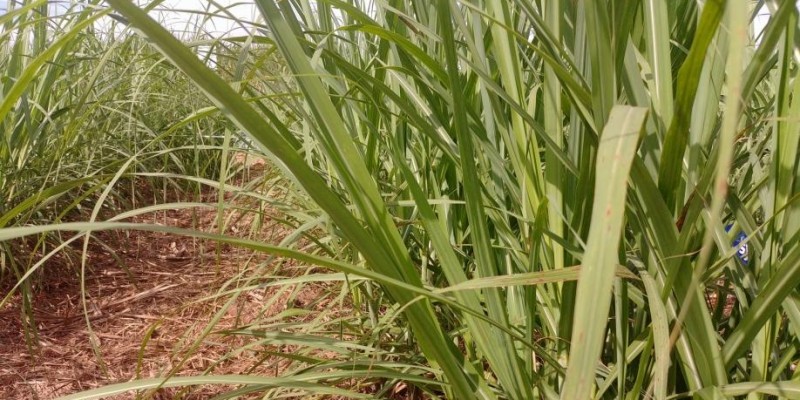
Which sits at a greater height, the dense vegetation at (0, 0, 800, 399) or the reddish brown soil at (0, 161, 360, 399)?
the dense vegetation at (0, 0, 800, 399)

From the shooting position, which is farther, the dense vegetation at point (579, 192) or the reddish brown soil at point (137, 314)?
the reddish brown soil at point (137, 314)

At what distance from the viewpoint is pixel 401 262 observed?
2.07 ft

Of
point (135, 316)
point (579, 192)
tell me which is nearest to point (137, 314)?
point (135, 316)

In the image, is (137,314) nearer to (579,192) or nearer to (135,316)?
(135,316)

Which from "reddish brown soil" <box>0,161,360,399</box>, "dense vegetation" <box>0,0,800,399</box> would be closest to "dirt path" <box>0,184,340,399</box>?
"reddish brown soil" <box>0,161,360,399</box>

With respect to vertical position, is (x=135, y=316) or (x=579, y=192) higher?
(x=579, y=192)

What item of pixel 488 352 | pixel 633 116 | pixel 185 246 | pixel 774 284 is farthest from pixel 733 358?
pixel 185 246

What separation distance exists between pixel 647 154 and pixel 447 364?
263 mm

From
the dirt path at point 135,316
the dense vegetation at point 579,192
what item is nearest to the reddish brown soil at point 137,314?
the dirt path at point 135,316

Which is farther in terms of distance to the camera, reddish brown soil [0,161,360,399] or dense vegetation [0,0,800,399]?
reddish brown soil [0,161,360,399]

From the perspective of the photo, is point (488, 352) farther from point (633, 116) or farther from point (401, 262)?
point (633, 116)

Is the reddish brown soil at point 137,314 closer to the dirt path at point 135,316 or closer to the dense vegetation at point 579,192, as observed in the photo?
the dirt path at point 135,316

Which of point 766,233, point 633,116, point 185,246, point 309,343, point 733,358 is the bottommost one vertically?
point 185,246

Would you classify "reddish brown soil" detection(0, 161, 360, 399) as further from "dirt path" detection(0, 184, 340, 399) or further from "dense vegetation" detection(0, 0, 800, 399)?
"dense vegetation" detection(0, 0, 800, 399)
